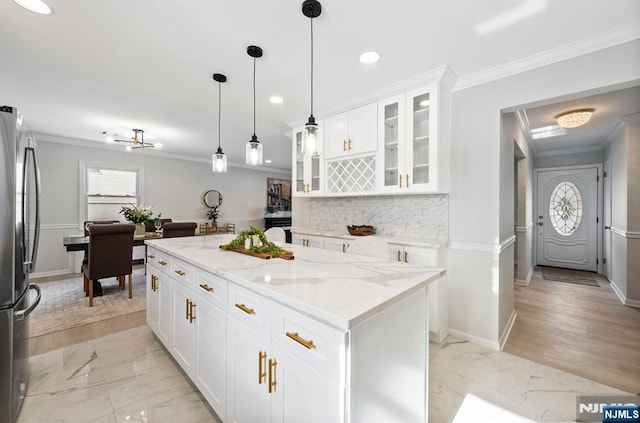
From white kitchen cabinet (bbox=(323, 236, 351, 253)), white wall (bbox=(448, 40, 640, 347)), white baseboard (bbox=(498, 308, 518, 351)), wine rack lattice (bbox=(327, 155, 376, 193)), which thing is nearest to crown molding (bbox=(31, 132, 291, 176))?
wine rack lattice (bbox=(327, 155, 376, 193))

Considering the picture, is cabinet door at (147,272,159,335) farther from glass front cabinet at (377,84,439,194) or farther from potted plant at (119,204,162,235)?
glass front cabinet at (377,84,439,194)

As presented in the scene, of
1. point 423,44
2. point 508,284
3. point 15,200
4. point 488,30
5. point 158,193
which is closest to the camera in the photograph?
point 15,200

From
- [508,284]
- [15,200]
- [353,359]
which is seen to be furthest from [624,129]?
[15,200]

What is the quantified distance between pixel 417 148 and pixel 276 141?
3255 mm

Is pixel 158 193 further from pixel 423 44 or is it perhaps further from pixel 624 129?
pixel 624 129

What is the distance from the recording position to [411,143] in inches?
106

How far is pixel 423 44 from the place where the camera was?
6.84 feet

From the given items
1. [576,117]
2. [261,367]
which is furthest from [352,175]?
[576,117]

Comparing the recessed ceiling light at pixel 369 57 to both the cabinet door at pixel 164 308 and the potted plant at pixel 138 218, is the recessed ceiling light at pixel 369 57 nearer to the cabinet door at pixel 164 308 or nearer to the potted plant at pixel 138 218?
the cabinet door at pixel 164 308

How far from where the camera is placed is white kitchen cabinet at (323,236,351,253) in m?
3.27

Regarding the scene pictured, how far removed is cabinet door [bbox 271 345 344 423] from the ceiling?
1989mm

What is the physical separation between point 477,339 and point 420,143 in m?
1.97

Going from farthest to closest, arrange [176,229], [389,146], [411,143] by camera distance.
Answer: [176,229], [389,146], [411,143]

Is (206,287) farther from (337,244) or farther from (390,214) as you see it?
(390,214)
